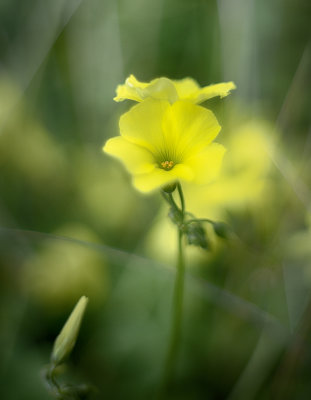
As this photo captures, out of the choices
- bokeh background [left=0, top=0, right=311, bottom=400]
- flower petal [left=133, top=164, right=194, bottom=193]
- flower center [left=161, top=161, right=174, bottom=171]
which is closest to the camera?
flower petal [left=133, top=164, right=194, bottom=193]

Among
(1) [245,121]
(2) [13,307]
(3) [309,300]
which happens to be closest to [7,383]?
(2) [13,307]

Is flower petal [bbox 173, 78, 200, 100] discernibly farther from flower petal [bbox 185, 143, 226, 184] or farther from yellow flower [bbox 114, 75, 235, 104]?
flower petal [bbox 185, 143, 226, 184]

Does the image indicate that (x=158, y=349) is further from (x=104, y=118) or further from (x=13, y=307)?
(x=104, y=118)

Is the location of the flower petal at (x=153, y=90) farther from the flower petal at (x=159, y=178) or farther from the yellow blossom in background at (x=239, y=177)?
the yellow blossom in background at (x=239, y=177)

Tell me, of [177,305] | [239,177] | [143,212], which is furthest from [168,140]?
[143,212]

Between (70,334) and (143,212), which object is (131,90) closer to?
(70,334)

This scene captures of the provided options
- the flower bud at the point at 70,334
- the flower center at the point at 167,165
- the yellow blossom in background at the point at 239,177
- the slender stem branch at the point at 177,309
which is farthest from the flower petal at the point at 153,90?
the yellow blossom in background at the point at 239,177

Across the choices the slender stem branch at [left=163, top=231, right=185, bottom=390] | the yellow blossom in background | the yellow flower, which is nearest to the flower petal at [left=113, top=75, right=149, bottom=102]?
the yellow flower
